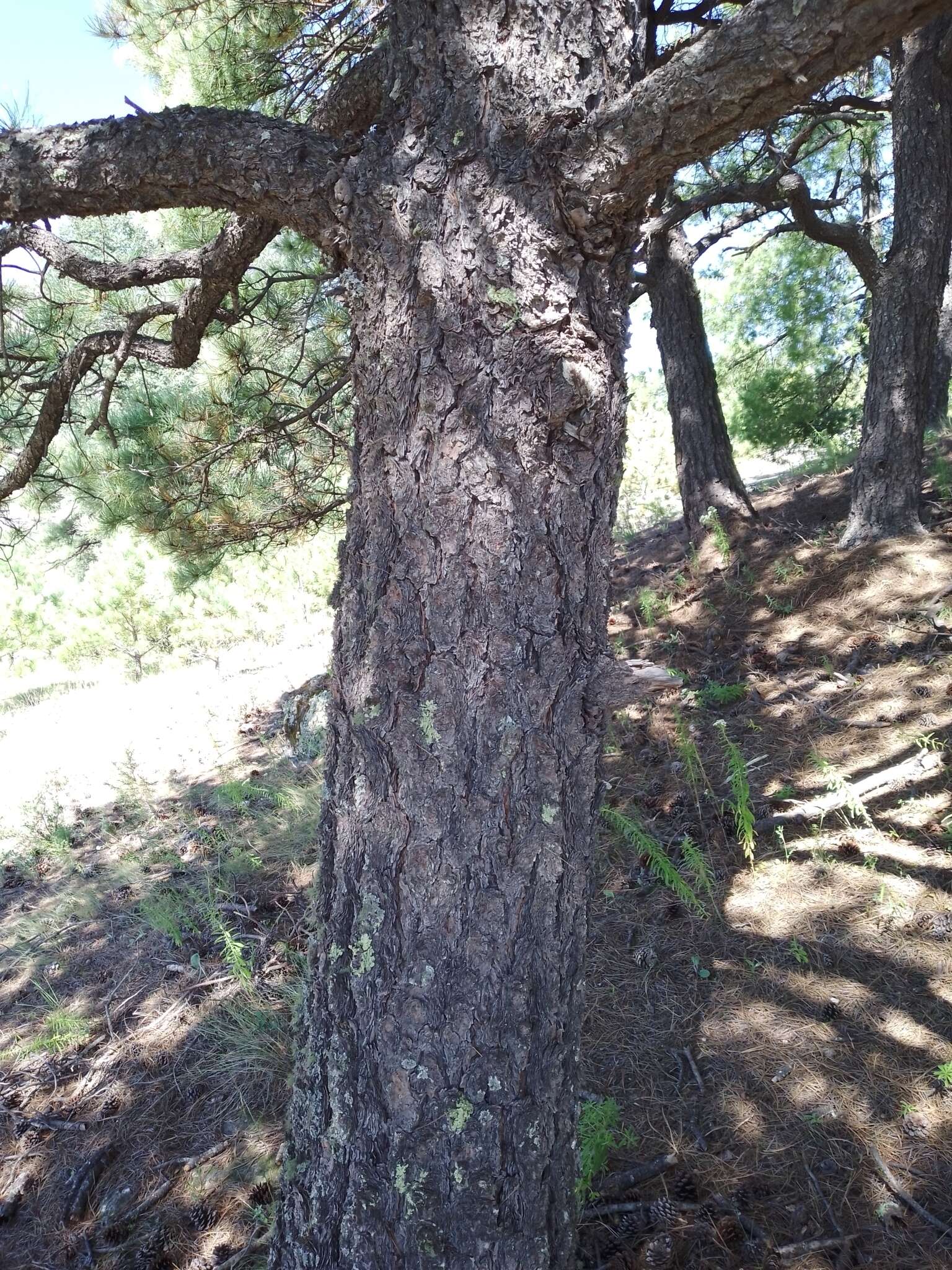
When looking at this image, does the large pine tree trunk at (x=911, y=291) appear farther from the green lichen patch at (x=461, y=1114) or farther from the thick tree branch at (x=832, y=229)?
the green lichen patch at (x=461, y=1114)

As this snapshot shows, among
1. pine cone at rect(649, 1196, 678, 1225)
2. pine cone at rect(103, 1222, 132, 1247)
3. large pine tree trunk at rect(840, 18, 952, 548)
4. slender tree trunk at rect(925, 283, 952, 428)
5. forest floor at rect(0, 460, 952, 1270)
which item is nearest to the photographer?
pine cone at rect(649, 1196, 678, 1225)

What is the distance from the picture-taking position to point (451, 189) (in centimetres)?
144

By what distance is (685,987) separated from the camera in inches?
92.0

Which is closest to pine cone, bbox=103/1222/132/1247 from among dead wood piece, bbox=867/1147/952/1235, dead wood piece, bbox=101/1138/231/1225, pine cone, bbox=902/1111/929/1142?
dead wood piece, bbox=101/1138/231/1225

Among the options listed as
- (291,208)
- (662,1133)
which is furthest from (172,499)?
(662,1133)

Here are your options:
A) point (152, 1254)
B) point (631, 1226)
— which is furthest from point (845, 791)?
point (152, 1254)

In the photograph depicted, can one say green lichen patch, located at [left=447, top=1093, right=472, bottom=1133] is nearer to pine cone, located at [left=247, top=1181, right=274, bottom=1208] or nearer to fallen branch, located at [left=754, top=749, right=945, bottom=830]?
pine cone, located at [left=247, top=1181, right=274, bottom=1208]

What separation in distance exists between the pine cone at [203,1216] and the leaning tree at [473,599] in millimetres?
496

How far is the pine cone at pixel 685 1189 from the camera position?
172 cm

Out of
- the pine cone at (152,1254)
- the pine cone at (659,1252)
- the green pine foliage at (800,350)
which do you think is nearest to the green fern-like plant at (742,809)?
the pine cone at (659,1252)

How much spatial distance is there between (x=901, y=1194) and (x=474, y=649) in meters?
1.50

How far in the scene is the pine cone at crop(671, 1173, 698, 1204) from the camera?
5.65 ft

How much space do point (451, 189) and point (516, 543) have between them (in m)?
0.68

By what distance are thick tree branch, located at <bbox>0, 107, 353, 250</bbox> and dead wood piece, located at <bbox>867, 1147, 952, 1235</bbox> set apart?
7.63 ft
